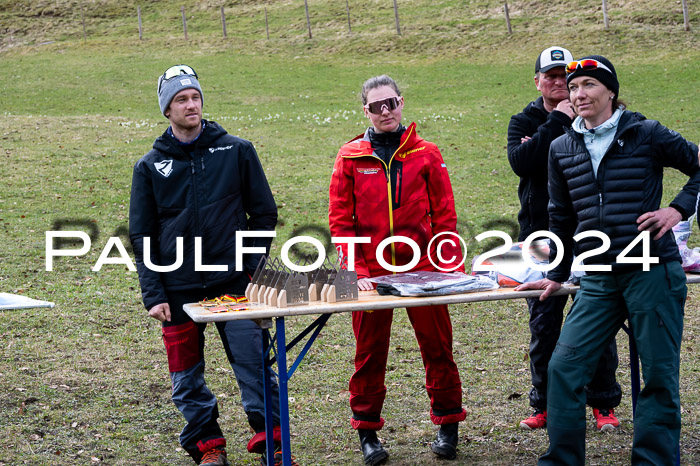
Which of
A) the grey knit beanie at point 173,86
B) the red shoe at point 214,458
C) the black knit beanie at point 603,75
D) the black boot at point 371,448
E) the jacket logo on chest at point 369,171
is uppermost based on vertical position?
the grey knit beanie at point 173,86

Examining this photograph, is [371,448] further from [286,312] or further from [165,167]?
[165,167]

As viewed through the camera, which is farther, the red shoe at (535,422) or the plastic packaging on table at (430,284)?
the red shoe at (535,422)

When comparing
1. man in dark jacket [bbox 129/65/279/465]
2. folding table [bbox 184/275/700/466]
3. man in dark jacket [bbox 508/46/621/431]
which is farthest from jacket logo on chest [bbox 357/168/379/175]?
man in dark jacket [bbox 508/46/621/431]

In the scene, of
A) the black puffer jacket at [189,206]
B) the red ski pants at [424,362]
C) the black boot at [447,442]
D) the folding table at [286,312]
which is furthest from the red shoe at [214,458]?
the black boot at [447,442]

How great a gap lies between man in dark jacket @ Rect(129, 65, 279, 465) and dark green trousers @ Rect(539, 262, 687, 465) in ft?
A: 5.09

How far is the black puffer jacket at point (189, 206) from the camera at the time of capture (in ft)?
15.1

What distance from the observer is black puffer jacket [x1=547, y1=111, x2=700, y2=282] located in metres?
3.94

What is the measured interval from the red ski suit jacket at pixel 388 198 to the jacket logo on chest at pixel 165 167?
0.92m

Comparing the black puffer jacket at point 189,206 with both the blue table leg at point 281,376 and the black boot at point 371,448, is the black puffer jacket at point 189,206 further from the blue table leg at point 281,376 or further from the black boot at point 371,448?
→ the black boot at point 371,448

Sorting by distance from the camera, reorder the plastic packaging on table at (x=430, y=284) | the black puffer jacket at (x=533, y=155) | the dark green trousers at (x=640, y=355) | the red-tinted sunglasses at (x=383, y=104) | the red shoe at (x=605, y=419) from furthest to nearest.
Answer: the red shoe at (x=605, y=419) → the black puffer jacket at (x=533, y=155) → the red-tinted sunglasses at (x=383, y=104) → the plastic packaging on table at (x=430, y=284) → the dark green trousers at (x=640, y=355)

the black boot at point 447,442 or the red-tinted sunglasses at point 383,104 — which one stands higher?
the red-tinted sunglasses at point 383,104

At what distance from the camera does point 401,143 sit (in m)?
4.75

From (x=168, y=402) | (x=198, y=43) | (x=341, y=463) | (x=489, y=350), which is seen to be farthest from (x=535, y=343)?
(x=198, y=43)

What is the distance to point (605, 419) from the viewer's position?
5363 millimetres
